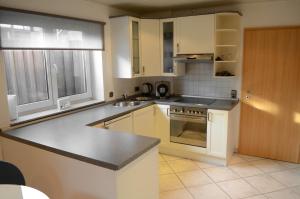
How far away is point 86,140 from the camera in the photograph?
195cm

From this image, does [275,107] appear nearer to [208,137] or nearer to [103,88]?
[208,137]

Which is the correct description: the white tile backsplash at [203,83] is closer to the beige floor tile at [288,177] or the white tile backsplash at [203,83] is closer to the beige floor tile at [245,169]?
the beige floor tile at [245,169]

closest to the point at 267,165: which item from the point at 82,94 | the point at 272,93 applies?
the point at 272,93

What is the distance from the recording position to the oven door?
10.8 ft

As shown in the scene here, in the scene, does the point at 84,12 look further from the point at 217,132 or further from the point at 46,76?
the point at 217,132

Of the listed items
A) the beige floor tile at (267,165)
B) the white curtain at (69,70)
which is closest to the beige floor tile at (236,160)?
the beige floor tile at (267,165)

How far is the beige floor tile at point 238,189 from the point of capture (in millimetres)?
2589

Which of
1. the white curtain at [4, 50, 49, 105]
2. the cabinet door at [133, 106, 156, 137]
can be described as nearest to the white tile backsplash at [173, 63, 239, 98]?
the cabinet door at [133, 106, 156, 137]

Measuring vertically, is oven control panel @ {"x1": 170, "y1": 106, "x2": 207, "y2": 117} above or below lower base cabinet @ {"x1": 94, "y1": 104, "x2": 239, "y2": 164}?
above

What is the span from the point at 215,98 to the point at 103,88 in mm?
1668

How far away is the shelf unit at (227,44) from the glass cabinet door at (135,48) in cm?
110

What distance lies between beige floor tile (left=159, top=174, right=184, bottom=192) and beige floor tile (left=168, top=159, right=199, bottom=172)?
8.2 inches

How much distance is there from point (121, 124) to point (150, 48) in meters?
1.34

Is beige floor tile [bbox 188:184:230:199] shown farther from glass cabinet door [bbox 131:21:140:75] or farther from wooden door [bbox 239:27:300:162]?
glass cabinet door [bbox 131:21:140:75]
